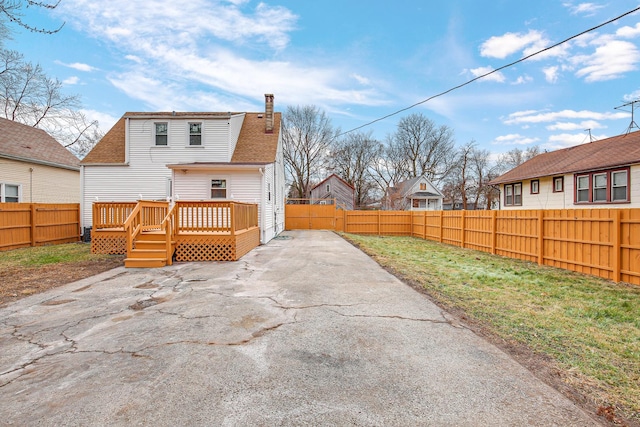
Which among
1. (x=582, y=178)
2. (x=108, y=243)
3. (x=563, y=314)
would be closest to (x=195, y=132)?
(x=108, y=243)

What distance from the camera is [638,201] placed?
40.6 feet

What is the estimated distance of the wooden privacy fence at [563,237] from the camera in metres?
6.38

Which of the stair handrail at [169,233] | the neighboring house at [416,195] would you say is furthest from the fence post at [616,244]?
the neighboring house at [416,195]

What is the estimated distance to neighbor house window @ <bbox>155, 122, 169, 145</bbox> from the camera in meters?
14.2

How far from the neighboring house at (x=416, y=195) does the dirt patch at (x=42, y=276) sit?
3028 cm

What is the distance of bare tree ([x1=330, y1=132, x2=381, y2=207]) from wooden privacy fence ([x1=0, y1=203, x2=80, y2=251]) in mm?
30701

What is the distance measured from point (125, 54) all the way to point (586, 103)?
2419 centimetres

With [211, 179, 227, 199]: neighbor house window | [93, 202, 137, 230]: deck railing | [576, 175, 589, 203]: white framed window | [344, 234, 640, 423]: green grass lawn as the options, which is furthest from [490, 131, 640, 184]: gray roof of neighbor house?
[93, 202, 137, 230]: deck railing

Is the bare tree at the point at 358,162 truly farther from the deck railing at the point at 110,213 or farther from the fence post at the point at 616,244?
the fence post at the point at 616,244

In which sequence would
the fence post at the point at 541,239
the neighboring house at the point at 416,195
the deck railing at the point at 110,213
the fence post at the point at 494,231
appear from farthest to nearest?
the neighboring house at the point at 416,195 < the fence post at the point at 494,231 < the deck railing at the point at 110,213 < the fence post at the point at 541,239

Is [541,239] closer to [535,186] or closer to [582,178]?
[582,178]

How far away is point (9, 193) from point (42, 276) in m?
10.5

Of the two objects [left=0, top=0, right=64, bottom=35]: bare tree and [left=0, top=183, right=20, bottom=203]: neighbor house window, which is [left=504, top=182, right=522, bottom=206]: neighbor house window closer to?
[left=0, top=0, right=64, bottom=35]: bare tree

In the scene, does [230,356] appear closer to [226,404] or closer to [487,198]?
[226,404]
